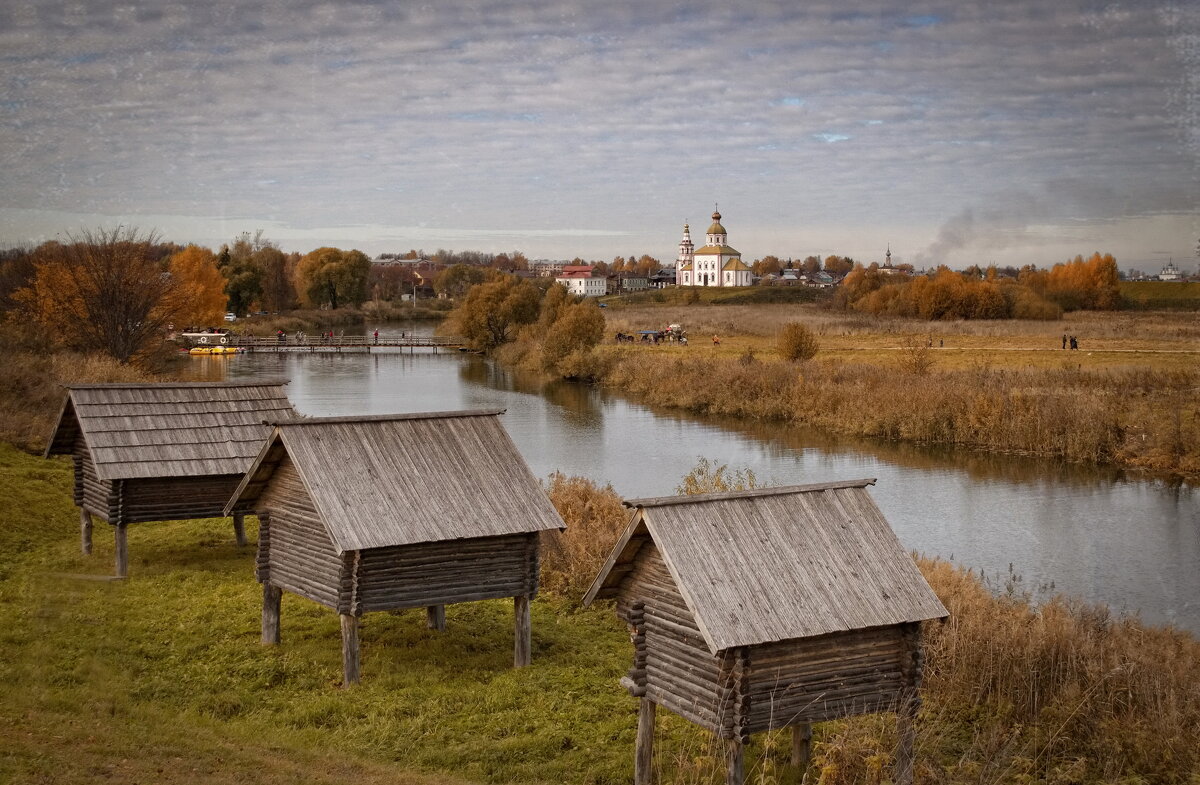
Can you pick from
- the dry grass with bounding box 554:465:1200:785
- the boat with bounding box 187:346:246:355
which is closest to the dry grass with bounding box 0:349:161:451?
the dry grass with bounding box 554:465:1200:785

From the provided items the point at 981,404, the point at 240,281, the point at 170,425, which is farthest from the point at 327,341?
the point at 170,425

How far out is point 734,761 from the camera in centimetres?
1073

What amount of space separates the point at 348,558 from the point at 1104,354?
4727 cm

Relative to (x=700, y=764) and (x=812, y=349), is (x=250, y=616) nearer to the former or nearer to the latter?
(x=700, y=764)

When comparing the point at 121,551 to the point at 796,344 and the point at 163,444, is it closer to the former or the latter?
the point at 163,444

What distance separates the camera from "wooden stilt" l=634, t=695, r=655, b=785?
11.8 metres

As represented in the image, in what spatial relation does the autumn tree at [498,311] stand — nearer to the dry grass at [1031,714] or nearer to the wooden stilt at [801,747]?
the dry grass at [1031,714]

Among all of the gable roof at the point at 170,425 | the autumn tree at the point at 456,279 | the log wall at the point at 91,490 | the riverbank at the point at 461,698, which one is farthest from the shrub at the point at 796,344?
the autumn tree at the point at 456,279

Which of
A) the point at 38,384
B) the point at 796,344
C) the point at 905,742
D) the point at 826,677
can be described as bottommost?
the point at 905,742

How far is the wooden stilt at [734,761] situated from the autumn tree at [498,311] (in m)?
68.2

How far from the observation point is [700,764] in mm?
10430

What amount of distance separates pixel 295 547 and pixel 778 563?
737 cm

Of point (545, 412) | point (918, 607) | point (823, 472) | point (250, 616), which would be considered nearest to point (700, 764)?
point (918, 607)

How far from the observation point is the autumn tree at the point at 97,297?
43.6 m
